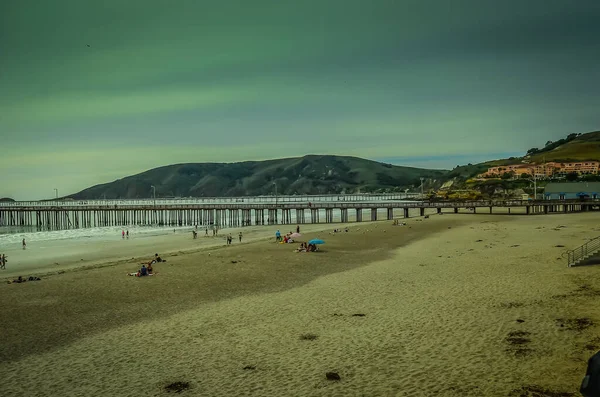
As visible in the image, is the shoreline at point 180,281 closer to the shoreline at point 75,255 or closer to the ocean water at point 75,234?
the shoreline at point 75,255

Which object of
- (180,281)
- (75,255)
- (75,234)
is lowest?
(75,234)

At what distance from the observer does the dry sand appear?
8109 millimetres

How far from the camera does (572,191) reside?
208 ft

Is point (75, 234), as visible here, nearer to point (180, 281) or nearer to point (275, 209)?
point (275, 209)

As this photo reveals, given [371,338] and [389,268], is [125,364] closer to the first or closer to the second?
[371,338]

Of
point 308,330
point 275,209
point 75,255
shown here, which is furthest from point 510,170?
point 308,330

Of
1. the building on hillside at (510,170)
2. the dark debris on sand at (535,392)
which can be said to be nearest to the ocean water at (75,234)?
the dark debris on sand at (535,392)

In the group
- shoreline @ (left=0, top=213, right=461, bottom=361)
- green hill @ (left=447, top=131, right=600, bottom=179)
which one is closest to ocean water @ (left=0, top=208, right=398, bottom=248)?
shoreline @ (left=0, top=213, right=461, bottom=361)

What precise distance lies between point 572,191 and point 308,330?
213ft

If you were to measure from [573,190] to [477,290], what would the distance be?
59241 millimetres

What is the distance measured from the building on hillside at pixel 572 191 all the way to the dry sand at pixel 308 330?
50588 mm

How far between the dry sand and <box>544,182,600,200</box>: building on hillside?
50.6 metres

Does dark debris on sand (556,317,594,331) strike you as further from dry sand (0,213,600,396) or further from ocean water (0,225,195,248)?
ocean water (0,225,195,248)

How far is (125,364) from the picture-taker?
9.23 meters
